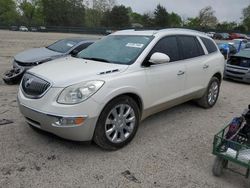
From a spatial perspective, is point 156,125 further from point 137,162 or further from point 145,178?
point 145,178

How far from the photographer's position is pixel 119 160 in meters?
3.66

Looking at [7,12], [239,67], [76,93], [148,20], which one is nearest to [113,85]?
[76,93]

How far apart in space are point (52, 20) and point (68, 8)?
19.1 ft

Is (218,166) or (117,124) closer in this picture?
(218,166)

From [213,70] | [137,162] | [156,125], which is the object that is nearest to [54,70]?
[137,162]

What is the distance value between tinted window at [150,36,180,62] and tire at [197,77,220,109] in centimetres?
144

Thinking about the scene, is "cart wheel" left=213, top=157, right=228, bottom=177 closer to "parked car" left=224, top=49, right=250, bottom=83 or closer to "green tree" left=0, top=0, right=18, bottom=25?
"parked car" left=224, top=49, right=250, bottom=83

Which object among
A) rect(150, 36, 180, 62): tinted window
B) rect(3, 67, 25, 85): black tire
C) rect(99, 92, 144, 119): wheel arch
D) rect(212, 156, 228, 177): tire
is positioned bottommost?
rect(212, 156, 228, 177): tire

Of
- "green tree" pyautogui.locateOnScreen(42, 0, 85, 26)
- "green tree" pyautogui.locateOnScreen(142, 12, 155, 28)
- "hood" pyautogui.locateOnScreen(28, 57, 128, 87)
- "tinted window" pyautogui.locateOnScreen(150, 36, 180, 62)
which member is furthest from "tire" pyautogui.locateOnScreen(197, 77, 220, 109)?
"green tree" pyautogui.locateOnScreen(42, 0, 85, 26)

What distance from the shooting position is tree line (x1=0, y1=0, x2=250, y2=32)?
249 feet

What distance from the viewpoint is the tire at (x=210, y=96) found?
5902 millimetres

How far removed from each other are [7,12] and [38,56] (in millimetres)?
91613

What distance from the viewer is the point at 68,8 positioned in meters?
78.7

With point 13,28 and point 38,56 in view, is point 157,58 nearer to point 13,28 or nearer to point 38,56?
point 38,56
